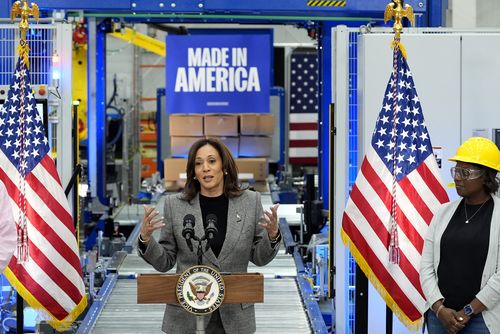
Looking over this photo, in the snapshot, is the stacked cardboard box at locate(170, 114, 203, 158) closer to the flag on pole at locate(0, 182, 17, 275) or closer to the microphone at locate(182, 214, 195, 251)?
the flag on pole at locate(0, 182, 17, 275)

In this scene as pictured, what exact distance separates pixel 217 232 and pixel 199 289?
0.50 meters

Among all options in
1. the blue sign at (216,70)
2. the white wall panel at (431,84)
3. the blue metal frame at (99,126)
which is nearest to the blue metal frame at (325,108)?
the blue sign at (216,70)

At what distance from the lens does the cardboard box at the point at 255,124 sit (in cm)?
1571

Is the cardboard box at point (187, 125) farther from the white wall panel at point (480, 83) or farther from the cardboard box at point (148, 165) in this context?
the cardboard box at point (148, 165)

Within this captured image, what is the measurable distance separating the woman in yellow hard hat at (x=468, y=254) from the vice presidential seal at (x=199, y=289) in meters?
1.28

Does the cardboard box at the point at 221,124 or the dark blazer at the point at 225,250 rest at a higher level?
the cardboard box at the point at 221,124

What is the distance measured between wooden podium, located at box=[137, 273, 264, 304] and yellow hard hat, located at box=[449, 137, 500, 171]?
1.31 metres

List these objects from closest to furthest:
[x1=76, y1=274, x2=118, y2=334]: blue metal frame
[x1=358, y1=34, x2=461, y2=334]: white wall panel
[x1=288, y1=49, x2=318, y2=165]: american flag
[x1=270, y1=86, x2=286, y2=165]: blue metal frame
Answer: [x1=358, y1=34, x2=461, y2=334]: white wall panel
[x1=76, y1=274, x2=118, y2=334]: blue metal frame
[x1=270, y1=86, x2=286, y2=165]: blue metal frame
[x1=288, y1=49, x2=318, y2=165]: american flag

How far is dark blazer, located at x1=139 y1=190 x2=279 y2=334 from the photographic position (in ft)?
16.0

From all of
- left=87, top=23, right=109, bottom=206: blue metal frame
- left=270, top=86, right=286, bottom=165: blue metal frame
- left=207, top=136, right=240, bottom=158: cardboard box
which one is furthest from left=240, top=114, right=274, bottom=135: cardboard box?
left=270, top=86, right=286, bottom=165: blue metal frame

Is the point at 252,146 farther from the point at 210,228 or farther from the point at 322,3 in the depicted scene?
the point at 210,228

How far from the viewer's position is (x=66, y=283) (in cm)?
688

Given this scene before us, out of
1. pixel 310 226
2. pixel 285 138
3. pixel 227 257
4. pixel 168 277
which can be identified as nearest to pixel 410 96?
pixel 227 257

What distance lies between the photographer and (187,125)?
15406 mm
